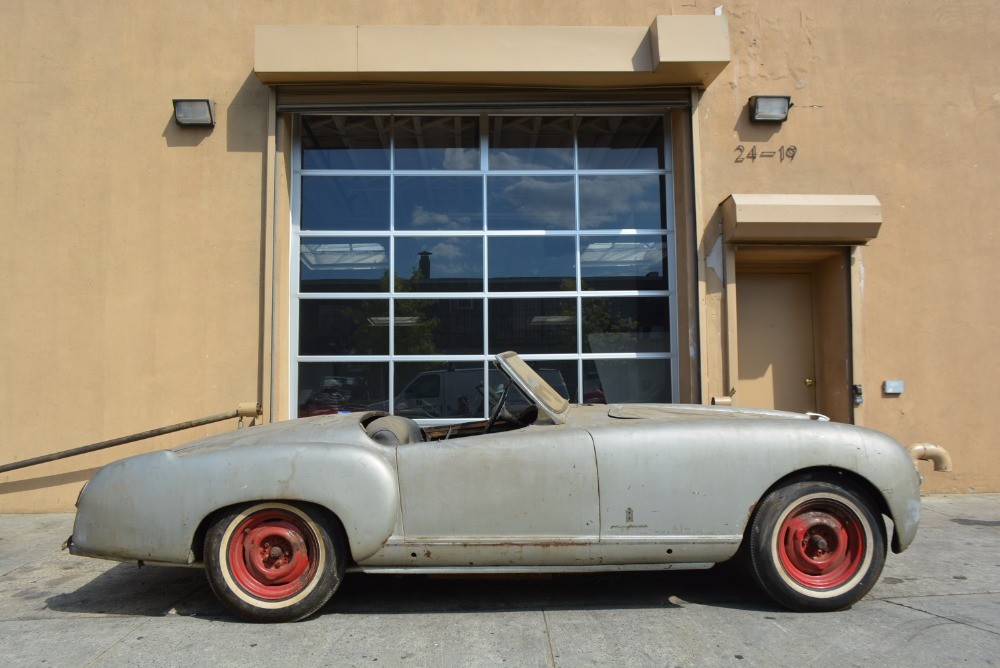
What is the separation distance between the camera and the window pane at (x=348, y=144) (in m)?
6.86

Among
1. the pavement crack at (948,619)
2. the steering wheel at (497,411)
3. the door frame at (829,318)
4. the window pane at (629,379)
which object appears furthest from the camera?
the window pane at (629,379)

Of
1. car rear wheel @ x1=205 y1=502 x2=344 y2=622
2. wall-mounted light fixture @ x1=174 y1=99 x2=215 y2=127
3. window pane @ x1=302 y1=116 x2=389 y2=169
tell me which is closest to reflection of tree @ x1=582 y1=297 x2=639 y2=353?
window pane @ x1=302 y1=116 x2=389 y2=169

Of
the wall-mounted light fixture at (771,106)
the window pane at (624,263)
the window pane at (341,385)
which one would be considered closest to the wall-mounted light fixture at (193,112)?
the window pane at (341,385)

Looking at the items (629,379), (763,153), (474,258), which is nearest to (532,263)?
(474,258)

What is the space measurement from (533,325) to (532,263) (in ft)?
2.18

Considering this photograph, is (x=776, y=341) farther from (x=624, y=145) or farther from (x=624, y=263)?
(x=624, y=145)

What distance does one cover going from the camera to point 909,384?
6.34m

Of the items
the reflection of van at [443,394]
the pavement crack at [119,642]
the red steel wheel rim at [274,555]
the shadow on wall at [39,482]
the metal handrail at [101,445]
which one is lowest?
the pavement crack at [119,642]

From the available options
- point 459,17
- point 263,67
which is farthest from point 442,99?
Result: point 263,67

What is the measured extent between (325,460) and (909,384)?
5748mm

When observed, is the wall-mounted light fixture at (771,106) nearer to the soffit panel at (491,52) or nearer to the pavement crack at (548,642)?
the soffit panel at (491,52)

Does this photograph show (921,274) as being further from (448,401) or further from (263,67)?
(263,67)

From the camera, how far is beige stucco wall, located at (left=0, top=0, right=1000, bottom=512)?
6180 millimetres

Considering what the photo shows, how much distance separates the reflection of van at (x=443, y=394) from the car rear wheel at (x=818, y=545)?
3359 millimetres
